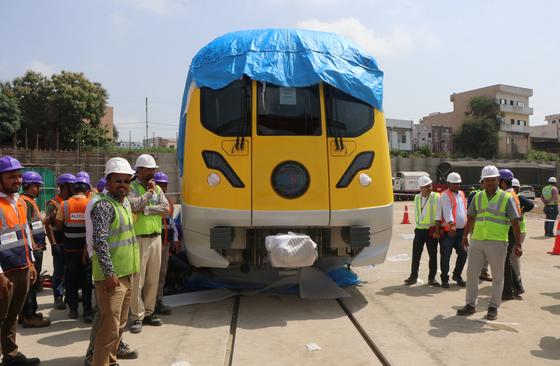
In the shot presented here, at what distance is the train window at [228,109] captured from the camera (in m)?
5.63

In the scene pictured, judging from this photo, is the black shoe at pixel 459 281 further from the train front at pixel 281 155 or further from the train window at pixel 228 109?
the train window at pixel 228 109

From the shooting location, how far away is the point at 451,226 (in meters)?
7.29

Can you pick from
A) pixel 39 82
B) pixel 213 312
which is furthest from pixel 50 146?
pixel 213 312

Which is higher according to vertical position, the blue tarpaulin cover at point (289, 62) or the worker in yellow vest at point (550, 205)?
the blue tarpaulin cover at point (289, 62)

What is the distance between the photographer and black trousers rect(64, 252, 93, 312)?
5695 millimetres

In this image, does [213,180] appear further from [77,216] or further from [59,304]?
[59,304]

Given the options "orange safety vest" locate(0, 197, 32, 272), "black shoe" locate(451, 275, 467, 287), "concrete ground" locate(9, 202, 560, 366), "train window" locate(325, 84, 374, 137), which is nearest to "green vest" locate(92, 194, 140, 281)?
"orange safety vest" locate(0, 197, 32, 272)

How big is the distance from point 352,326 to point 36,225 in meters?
3.81

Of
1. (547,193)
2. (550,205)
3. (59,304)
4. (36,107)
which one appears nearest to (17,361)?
(59,304)

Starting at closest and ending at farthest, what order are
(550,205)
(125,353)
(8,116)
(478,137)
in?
(125,353), (550,205), (8,116), (478,137)

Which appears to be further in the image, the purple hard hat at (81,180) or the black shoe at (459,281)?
the black shoe at (459,281)

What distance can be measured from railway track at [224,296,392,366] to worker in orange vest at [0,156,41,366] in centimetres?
174

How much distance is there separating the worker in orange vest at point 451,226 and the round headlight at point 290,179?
114 inches

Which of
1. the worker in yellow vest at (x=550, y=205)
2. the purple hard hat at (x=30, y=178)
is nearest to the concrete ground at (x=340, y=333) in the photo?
the purple hard hat at (x=30, y=178)
